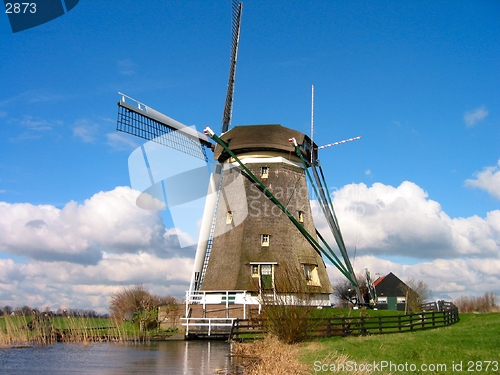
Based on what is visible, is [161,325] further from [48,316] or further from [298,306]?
[298,306]

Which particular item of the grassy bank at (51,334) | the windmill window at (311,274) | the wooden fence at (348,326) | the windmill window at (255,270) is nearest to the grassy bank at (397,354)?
the wooden fence at (348,326)

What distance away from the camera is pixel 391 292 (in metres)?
46.5

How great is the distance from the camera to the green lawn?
9.21 meters

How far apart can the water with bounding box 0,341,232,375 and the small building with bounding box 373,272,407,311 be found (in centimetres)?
3040

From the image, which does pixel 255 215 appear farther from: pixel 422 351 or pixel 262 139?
pixel 422 351

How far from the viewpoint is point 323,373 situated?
9164 mm

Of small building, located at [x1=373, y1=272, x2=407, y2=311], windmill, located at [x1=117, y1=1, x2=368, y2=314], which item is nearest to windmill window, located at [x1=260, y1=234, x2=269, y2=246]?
windmill, located at [x1=117, y1=1, x2=368, y2=314]

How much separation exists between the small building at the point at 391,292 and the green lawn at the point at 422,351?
3155 cm

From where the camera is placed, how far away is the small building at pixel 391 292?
4588cm

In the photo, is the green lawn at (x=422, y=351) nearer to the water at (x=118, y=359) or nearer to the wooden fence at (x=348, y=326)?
the wooden fence at (x=348, y=326)

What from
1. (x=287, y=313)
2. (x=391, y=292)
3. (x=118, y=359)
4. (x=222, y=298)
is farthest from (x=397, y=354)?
(x=391, y=292)

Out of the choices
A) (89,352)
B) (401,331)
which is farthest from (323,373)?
(89,352)

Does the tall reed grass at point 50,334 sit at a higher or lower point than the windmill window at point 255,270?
lower

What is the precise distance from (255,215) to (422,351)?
12.3 m
